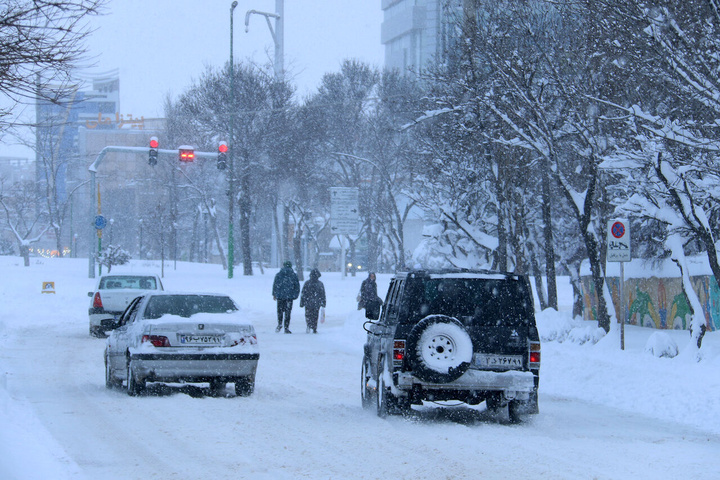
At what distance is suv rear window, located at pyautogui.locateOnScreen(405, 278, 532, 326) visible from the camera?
397 inches

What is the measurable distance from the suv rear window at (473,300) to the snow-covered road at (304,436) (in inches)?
46.1

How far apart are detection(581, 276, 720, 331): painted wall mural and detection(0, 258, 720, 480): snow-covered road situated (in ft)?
24.8

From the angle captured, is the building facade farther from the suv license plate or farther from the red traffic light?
the suv license plate

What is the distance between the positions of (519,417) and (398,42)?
124324mm

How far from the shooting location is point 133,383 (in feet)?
39.4

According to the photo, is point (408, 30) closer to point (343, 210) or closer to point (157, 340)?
point (343, 210)

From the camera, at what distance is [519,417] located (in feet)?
33.6

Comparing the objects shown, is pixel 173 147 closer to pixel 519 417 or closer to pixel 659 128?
pixel 659 128

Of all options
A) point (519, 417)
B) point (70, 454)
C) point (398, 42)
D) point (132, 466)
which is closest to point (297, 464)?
point (132, 466)

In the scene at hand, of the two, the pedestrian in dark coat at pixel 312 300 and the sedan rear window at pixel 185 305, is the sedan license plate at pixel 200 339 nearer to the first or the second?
the sedan rear window at pixel 185 305

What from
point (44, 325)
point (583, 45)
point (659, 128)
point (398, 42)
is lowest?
point (44, 325)

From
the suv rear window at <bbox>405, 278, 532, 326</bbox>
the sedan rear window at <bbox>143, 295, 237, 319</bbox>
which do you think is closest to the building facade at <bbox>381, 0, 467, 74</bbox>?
the sedan rear window at <bbox>143, 295, 237, 319</bbox>

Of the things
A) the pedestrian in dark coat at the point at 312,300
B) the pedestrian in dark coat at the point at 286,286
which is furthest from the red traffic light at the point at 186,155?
the pedestrian in dark coat at the point at 312,300

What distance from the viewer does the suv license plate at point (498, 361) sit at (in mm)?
9852
